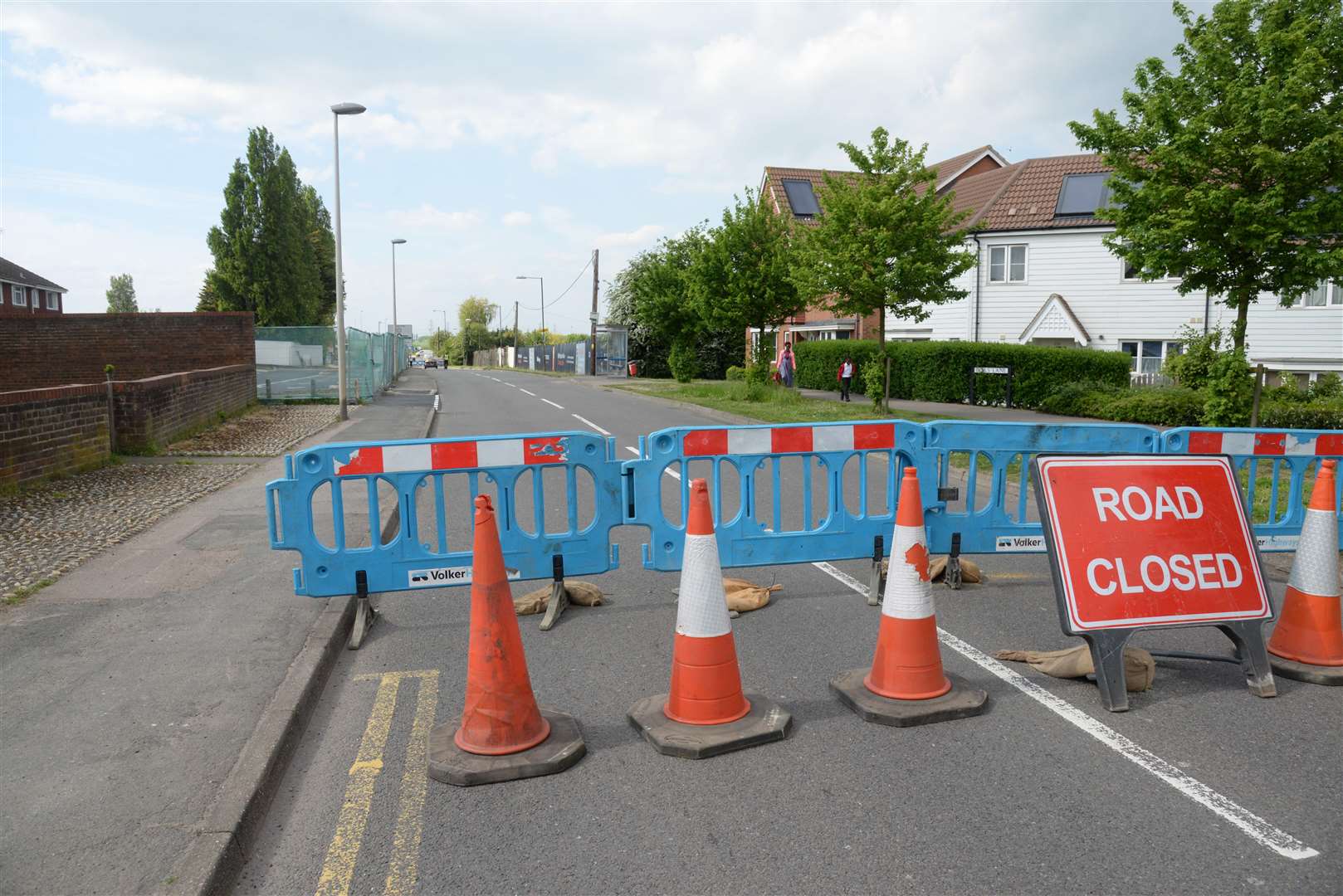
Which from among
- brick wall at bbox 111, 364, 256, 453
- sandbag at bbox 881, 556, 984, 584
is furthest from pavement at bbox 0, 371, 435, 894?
brick wall at bbox 111, 364, 256, 453

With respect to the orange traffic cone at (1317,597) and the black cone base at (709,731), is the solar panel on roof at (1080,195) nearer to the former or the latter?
the orange traffic cone at (1317,597)

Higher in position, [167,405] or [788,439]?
[788,439]

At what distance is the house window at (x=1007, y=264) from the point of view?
33.0 meters

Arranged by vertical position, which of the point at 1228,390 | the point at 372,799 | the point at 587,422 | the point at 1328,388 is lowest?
the point at 372,799

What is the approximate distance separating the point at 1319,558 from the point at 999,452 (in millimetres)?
2351

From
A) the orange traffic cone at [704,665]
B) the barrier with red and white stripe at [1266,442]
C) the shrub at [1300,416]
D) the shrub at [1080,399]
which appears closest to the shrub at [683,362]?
the shrub at [1080,399]

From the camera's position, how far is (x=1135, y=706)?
4.70 metres

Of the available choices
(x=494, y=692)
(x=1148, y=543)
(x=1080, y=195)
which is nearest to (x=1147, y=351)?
(x=1080, y=195)

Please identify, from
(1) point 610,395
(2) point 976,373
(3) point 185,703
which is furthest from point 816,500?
(1) point 610,395

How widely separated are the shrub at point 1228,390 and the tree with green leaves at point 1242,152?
1.02 feet

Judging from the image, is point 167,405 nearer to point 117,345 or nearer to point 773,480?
point 117,345

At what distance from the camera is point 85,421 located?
12266 mm

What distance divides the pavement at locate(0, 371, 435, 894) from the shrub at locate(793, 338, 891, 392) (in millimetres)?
25449

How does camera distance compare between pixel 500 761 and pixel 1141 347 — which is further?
pixel 1141 347
